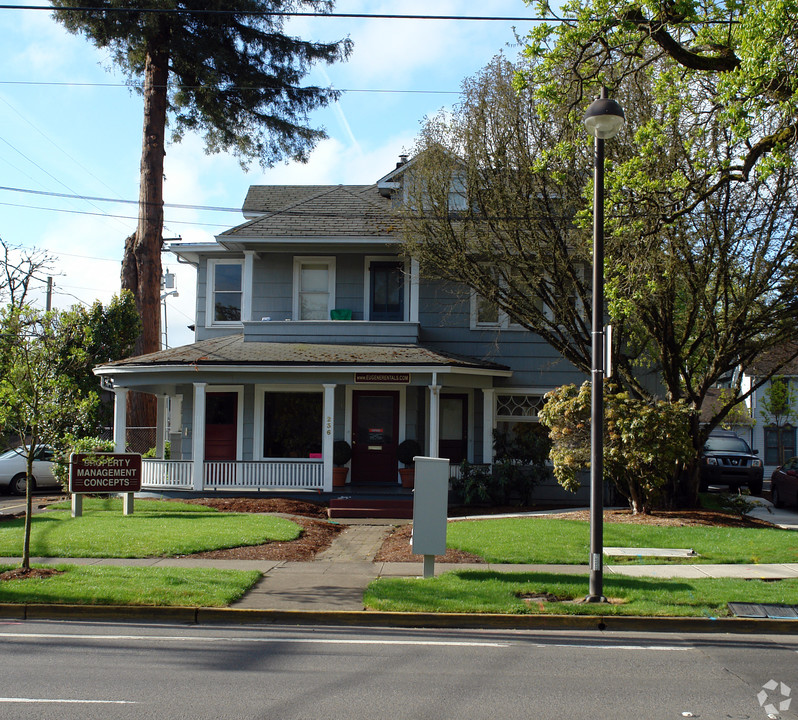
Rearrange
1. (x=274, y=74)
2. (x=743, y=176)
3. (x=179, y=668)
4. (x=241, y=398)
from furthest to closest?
(x=274, y=74) → (x=241, y=398) → (x=743, y=176) → (x=179, y=668)

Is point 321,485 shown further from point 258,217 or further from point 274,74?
point 274,74

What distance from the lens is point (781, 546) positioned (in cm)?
1254

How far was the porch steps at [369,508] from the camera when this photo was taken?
17375 millimetres

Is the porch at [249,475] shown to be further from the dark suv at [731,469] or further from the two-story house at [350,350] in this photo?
the dark suv at [731,469]

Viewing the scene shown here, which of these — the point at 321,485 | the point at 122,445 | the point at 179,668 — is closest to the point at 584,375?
the point at 321,485

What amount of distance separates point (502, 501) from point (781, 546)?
7246 mm

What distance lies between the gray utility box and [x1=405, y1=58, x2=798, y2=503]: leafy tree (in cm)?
570

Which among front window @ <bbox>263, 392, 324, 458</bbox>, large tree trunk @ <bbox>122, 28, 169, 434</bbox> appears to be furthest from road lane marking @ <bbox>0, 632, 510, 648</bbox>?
large tree trunk @ <bbox>122, 28, 169, 434</bbox>

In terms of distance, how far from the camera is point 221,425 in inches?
820

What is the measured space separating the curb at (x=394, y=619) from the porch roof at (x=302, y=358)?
9.99 m

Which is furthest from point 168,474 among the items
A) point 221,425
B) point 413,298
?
point 413,298

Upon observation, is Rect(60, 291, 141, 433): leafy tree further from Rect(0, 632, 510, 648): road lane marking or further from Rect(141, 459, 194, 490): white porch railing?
Rect(0, 632, 510, 648): road lane marking

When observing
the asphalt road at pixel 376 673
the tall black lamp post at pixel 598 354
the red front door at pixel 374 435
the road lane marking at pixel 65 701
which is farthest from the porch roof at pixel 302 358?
the road lane marking at pixel 65 701

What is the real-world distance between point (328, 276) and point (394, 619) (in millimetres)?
13725
